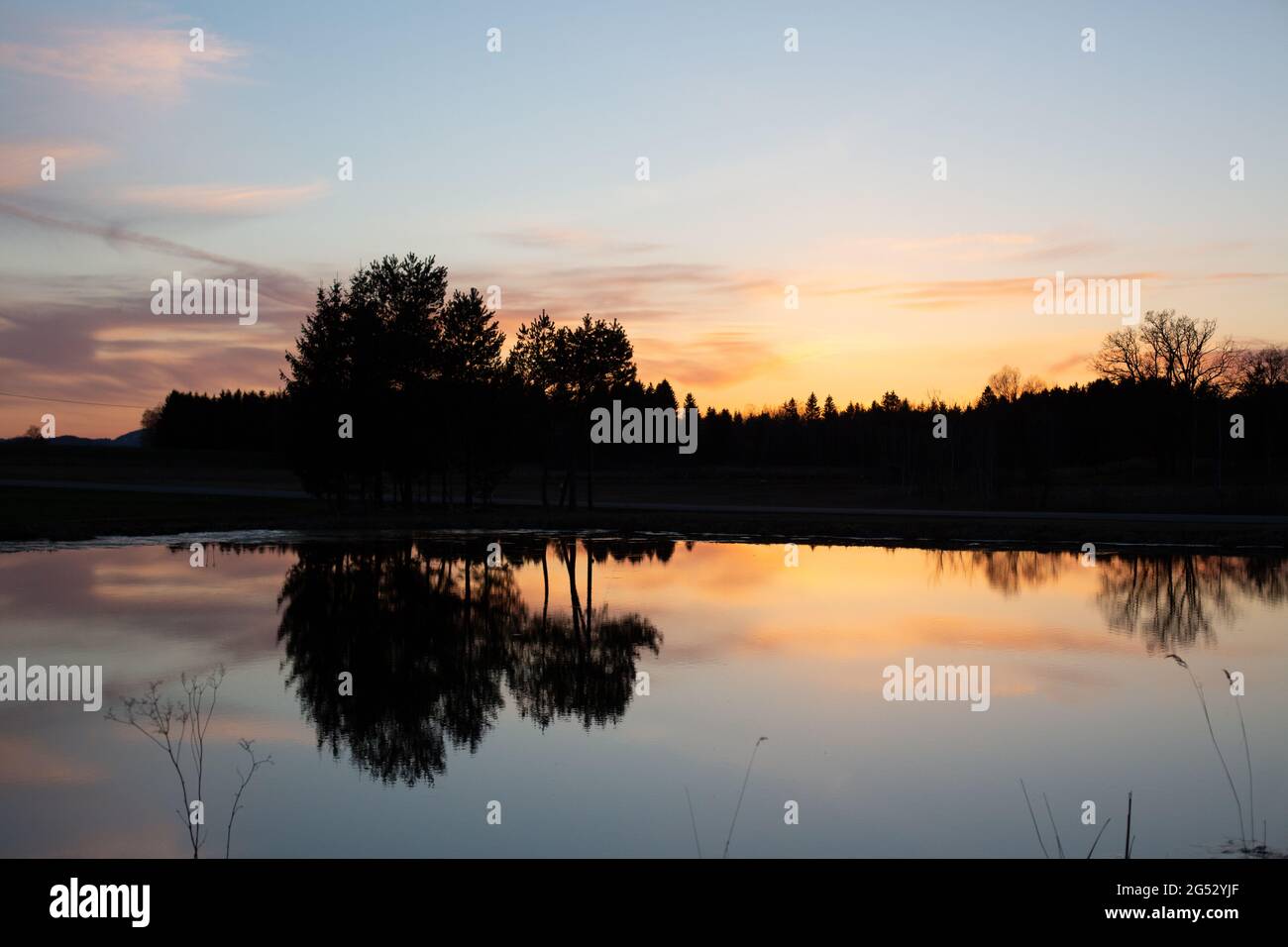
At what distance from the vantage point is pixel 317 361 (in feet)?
204

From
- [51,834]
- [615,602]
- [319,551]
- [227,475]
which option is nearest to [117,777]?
[51,834]

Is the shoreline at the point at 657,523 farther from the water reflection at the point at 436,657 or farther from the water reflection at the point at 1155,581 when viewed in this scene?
the water reflection at the point at 436,657

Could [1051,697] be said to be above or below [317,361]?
below

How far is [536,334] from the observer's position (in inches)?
2640

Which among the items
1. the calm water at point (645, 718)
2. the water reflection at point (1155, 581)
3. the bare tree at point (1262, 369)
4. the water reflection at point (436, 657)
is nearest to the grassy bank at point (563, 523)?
the water reflection at point (1155, 581)

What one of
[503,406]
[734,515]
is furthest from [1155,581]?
[503,406]

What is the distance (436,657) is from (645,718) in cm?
513

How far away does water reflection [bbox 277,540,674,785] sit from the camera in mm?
12664
